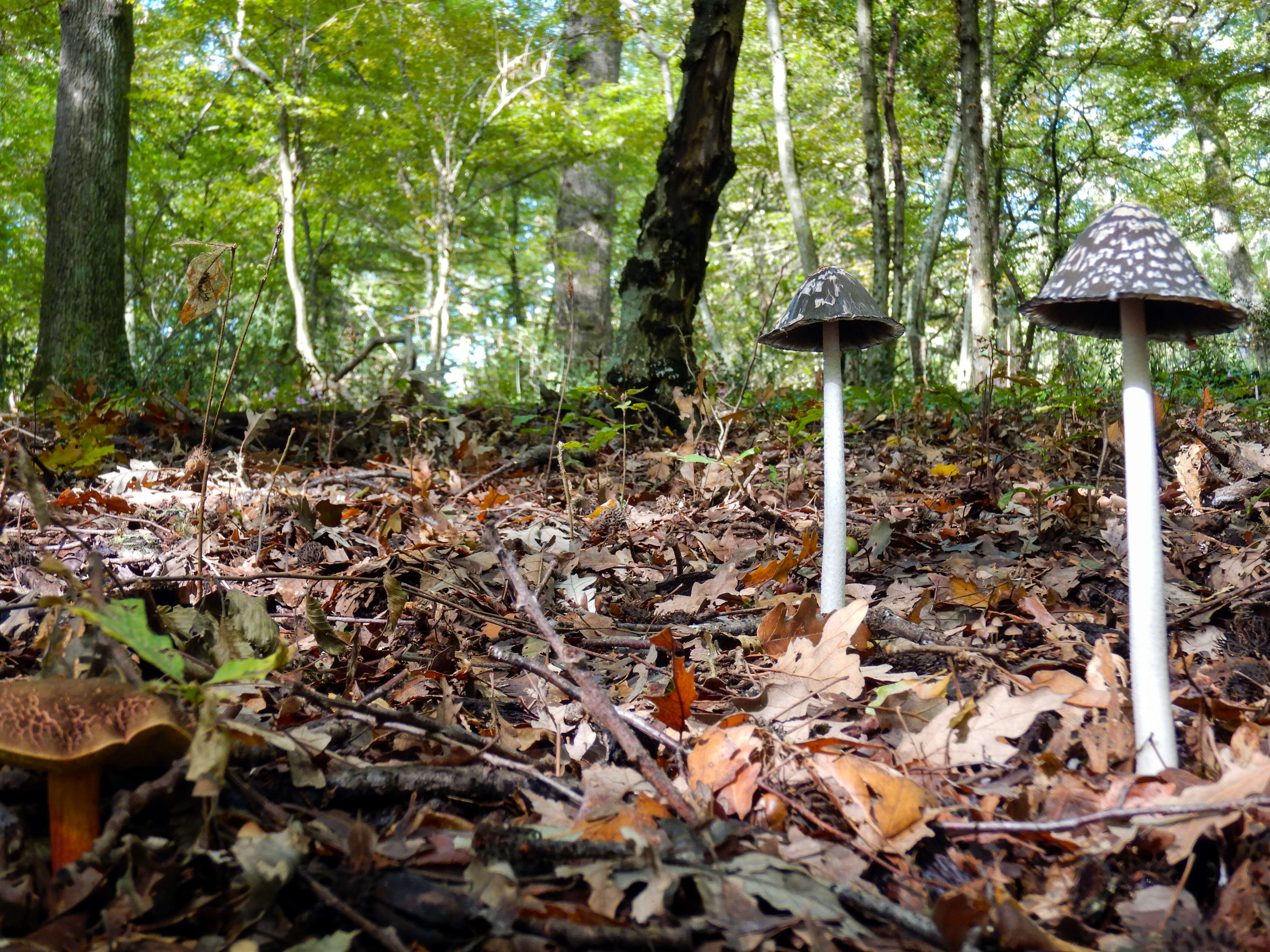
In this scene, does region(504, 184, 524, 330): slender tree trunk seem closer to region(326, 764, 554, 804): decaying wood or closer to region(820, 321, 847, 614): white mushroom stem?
Answer: region(820, 321, 847, 614): white mushroom stem

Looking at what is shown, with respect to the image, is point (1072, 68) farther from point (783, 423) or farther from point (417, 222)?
point (783, 423)

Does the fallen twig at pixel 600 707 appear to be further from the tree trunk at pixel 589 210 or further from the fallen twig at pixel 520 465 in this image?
the tree trunk at pixel 589 210

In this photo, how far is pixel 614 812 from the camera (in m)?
1.42

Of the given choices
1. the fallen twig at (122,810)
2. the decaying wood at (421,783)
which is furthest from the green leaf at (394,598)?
the fallen twig at (122,810)

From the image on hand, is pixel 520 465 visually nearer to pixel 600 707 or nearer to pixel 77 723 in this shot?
pixel 600 707

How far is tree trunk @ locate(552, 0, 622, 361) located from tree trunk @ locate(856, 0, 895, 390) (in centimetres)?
494

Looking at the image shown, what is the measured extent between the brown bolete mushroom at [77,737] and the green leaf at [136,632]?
53 millimetres

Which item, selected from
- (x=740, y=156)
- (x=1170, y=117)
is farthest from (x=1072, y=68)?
(x=740, y=156)

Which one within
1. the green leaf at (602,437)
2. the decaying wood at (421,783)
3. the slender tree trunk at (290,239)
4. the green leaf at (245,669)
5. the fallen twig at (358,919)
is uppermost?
the slender tree trunk at (290,239)

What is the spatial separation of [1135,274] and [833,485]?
102 centimetres

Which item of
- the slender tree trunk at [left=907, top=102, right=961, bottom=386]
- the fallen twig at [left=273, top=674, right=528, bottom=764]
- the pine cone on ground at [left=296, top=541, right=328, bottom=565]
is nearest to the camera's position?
the fallen twig at [left=273, top=674, right=528, bottom=764]

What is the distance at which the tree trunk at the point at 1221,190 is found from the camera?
1648 cm

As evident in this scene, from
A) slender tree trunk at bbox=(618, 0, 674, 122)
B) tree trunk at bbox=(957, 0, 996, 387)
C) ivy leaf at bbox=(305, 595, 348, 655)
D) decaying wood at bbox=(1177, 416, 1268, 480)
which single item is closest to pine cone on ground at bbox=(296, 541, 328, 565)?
ivy leaf at bbox=(305, 595, 348, 655)

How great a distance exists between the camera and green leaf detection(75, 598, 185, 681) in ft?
3.70
